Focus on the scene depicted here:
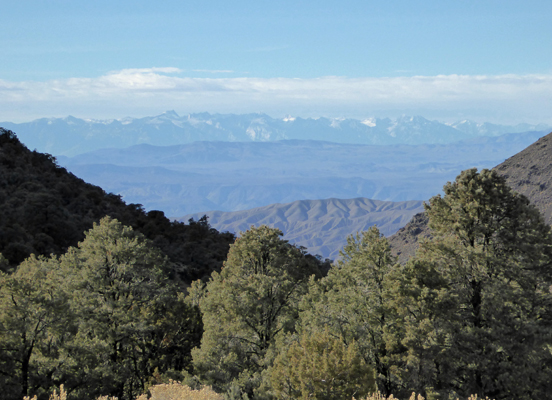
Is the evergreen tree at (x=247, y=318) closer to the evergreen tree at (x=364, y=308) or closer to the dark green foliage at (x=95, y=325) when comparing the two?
the evergreen tree at (x=364, y=308)

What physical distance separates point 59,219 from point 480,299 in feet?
209

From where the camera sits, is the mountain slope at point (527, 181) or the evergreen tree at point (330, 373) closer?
the evergreen tree at point (330, 373)

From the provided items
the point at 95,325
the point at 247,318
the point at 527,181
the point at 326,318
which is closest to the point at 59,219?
the point at 95,325

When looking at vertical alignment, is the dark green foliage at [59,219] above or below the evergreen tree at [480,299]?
below

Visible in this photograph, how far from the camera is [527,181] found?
12675 cm

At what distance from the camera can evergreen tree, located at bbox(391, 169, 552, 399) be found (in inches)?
873

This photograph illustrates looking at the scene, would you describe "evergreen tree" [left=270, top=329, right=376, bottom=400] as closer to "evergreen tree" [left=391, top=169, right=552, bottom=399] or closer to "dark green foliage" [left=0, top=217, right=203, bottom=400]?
"evergreen tree" [left=391, top=169, right=552, bottom=399]

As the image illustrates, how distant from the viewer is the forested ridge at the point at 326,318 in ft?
72.7

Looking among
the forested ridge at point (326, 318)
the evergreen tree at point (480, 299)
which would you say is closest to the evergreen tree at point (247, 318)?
the forested ridge at point (326, 318)

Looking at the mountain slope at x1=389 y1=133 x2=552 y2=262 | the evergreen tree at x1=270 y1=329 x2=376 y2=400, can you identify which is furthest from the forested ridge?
the mountain slope at x1=389 y1=133 x2=552 y2=262

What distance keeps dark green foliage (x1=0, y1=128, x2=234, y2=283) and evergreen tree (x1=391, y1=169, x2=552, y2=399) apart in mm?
45339

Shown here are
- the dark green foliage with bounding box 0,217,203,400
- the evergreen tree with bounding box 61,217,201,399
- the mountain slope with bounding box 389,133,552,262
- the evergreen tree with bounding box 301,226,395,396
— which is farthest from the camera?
the mountain slope with bounding box 389,133,552,262

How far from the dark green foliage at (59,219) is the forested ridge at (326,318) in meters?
→ 29.6

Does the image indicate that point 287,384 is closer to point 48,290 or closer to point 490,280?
point 490,280
